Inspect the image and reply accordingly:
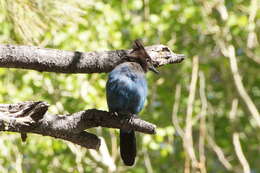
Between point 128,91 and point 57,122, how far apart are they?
2.40 ft

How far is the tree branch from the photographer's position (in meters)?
2.32

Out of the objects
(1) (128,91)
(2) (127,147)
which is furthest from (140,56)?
(2) (127,147)

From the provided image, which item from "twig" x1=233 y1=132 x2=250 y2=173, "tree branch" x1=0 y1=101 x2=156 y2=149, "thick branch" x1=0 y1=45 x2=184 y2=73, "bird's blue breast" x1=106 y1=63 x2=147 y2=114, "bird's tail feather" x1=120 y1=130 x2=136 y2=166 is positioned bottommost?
"twig" x1=233 y1=132 x2=250 y2=173

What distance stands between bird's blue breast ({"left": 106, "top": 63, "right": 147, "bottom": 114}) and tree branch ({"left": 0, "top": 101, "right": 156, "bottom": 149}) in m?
0.51

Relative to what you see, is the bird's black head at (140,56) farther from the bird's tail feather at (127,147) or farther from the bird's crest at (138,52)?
the bird's tail feather at (127,147)

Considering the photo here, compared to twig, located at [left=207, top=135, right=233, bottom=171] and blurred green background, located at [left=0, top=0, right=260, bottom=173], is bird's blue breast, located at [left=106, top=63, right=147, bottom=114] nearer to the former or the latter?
blurred green background, located at [left=0, top=0, right=260, bottom=173]

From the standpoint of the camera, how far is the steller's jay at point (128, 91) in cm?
299

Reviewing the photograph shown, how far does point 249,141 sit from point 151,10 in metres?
1.95

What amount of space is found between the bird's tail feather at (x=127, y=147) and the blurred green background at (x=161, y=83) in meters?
1.46

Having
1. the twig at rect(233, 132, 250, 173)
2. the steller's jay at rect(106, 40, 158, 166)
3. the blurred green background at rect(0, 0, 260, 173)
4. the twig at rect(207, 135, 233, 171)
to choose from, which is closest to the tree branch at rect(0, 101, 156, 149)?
the steller's jay at rect(106, 40, 158, 166)

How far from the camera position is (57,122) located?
2381 millimetres

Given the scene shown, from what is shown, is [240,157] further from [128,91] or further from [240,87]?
[128,91]

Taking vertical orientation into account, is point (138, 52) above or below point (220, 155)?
above

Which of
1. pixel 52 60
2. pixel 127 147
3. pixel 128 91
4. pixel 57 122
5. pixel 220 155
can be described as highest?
pixel 52 60
